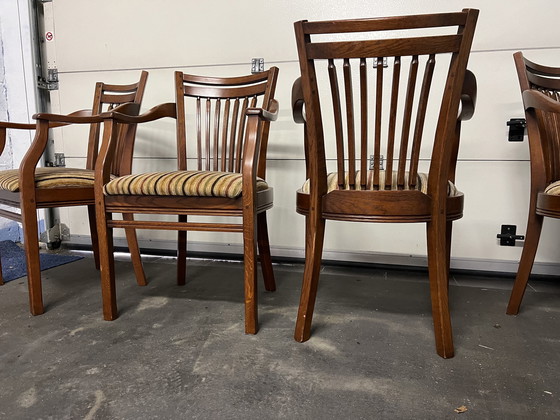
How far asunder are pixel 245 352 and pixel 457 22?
3.55 feet

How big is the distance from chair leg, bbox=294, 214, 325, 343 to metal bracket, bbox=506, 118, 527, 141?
1.29 meters

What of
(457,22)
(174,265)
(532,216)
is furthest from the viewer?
(174,265)

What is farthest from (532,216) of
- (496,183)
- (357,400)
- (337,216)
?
(357,400)

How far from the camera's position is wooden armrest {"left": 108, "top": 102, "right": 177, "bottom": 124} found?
54.1 inches

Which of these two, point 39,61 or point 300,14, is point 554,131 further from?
point 39,61

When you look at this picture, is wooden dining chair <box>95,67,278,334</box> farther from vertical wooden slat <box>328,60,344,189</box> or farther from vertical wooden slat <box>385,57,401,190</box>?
vertical wooden slat <box>385,57,401,190</box>

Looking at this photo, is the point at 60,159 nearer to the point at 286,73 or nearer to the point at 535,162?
the point at 286,73

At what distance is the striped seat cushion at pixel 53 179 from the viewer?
139 cm

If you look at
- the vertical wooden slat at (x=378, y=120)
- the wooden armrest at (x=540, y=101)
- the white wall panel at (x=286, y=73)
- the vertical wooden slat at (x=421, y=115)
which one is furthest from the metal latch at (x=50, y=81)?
the wooden armrest at (x=540, y=101)

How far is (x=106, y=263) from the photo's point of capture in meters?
1.35

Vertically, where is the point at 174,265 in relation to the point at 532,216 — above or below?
below

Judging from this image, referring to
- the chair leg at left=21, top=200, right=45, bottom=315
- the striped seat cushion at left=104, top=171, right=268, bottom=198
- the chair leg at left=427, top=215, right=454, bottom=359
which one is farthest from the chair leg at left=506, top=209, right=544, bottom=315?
the chair leg at left=21, top=200, right=45, bottom=315

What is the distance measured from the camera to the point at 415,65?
100cm

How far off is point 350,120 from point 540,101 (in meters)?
0.68
